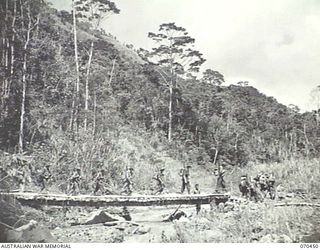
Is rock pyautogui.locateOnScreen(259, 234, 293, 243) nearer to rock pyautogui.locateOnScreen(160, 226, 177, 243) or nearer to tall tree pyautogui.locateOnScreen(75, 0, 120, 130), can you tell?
rock pyautogui.locateOnScreen(160, 226, 177, 243)

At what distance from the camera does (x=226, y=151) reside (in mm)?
5047

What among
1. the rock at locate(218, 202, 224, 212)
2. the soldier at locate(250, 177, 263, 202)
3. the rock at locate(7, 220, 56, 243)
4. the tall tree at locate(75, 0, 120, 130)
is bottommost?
the rock at locate(7, 220, 56, 243)

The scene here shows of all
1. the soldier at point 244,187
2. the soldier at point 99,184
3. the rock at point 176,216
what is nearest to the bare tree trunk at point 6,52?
the soldier at point 99,184

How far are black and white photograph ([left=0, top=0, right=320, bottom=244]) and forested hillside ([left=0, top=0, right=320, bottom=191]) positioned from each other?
0.02 m

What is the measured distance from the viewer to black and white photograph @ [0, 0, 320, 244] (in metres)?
3.96

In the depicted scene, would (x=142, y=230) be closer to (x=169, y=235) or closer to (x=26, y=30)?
(x=169, y=235)

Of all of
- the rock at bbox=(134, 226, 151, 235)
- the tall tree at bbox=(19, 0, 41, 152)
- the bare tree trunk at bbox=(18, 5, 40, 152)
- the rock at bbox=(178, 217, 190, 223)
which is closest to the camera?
the rock at bbox=(134, 226, 151, 235)

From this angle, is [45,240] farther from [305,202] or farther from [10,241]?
[305,202]

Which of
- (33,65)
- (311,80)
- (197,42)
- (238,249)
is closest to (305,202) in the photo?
(238,249)

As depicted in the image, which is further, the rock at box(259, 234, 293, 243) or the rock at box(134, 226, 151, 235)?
the rock at box(134, 226, 151, 235)

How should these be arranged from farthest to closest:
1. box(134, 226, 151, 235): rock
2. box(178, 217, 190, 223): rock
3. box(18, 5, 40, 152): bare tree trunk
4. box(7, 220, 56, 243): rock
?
box(18, 5, 40, 152): bare tree trunk → box(178, 217, 190, 223): rock → box(134, 226, 151, 235): rock → box(7, 220, 56, 243): rock

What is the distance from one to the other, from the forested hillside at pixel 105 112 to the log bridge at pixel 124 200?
0.35 meters

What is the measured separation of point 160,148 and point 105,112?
108cm

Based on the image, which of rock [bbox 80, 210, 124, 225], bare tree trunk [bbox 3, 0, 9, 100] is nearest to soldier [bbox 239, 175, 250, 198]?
rock [bbox 80, 210, 124, 225]
